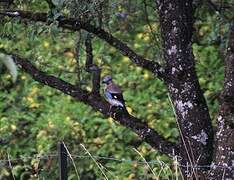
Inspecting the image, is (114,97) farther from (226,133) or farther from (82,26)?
(226,133)

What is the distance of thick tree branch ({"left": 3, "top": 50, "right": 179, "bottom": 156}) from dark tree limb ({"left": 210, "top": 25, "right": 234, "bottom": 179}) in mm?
352

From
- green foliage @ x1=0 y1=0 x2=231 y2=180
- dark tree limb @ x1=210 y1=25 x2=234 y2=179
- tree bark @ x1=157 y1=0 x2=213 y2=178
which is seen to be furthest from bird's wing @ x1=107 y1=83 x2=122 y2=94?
green foliage @ x1=0 y1=0 x2=231 y2=180

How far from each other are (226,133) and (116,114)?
0.68 m

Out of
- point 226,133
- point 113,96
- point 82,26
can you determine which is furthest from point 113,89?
point 226,133

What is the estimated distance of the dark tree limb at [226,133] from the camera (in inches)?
118

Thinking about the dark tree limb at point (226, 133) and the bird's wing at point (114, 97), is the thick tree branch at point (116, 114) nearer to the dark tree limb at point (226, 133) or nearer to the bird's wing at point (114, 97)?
the bird's wing at point (114, 97)

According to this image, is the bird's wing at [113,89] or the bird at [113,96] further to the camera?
the bird's wing at [113,89]

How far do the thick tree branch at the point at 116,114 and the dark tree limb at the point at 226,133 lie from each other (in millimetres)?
352

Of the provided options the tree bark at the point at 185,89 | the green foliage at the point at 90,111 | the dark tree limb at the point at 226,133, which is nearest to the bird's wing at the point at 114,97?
the tree bark at the point at 185,89

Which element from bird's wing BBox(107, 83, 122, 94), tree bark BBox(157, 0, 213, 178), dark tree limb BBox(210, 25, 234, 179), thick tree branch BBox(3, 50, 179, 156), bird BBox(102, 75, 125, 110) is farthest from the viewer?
bird's wing BBox(107, 83, 122, 94)

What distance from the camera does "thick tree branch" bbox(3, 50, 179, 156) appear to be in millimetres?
3383

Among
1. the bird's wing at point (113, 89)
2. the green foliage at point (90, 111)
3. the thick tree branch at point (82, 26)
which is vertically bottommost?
the green foliage at point (90, 111)

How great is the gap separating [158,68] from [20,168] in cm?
294

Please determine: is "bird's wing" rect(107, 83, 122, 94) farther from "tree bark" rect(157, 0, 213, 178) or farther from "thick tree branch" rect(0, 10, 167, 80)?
"tree bark" rect(157, 0, 213, 178)
